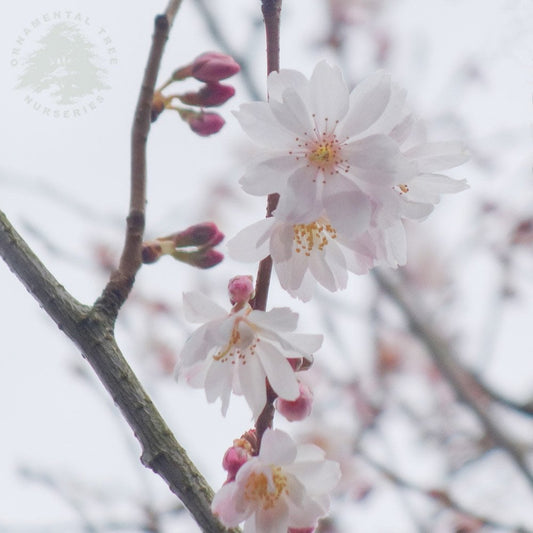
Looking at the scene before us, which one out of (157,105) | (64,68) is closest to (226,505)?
(157,105)

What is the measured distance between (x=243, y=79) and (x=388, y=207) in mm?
1757

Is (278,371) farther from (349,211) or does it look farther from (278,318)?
(349,211)

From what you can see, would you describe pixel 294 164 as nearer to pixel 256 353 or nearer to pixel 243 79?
pixel 256 353

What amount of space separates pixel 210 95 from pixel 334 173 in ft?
1.03

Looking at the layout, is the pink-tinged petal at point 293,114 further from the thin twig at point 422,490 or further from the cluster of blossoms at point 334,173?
the thin twig at point 422,490

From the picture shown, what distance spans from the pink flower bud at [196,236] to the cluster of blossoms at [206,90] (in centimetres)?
14

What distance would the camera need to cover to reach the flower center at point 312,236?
0.78m

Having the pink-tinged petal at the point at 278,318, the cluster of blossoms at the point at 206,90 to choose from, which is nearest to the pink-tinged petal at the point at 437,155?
the pink-tinged petal at the point at 278,318

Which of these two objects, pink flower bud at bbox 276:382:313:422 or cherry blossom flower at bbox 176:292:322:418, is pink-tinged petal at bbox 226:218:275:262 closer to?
cherry blossom flower at bbox 176:292:322:418

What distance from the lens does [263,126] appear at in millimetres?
752

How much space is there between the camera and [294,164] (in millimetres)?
752

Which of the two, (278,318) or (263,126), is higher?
(263,126)

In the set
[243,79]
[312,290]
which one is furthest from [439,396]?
[312,290]

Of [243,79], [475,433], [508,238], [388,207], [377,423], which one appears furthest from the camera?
[508,238]
